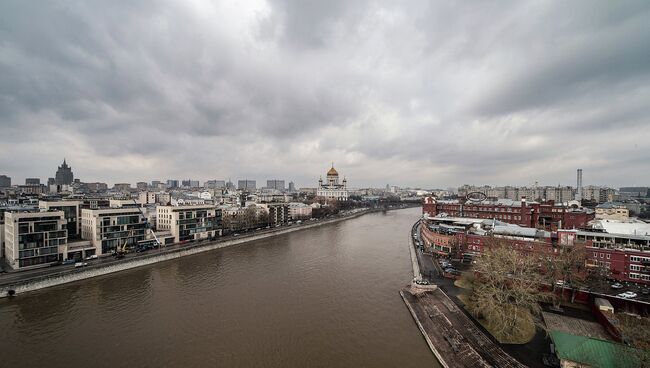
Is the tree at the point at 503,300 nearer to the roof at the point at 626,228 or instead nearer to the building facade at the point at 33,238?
the roof at the point at 626,228

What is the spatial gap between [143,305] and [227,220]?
2741 cm

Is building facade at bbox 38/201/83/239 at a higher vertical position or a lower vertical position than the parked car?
higher

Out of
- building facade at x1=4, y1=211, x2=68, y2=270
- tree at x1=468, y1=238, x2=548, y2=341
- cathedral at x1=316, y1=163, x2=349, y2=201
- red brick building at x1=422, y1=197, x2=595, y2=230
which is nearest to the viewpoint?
tree at x1=468, y1=238, x2=548, y2=341

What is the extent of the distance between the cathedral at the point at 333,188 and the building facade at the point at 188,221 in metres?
74.6

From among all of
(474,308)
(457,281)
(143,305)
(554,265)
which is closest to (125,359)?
(143,305)

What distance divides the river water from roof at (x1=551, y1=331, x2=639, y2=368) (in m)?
5.21

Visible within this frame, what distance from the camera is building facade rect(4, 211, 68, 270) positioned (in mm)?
24062

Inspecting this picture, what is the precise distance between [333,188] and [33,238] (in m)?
102

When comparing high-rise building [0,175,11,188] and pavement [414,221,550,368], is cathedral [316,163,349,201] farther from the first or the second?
high-rise building [0,175,11,188]

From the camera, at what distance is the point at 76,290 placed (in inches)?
874

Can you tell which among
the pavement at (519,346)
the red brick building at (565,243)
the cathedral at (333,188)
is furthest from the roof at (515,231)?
the cathedral at (333,188)

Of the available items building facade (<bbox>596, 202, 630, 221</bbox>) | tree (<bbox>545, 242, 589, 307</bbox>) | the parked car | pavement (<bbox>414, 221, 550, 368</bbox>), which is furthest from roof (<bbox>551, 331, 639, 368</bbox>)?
building facade (<bbox>596, 202, 630, 221</bbox>)

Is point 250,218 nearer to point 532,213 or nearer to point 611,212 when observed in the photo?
point 532,213

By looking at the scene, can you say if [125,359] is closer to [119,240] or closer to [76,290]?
[76,290]
